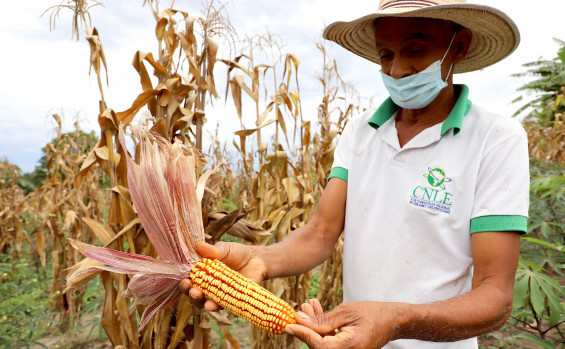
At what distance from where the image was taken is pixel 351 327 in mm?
1164

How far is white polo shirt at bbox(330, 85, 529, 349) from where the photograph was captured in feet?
4.79

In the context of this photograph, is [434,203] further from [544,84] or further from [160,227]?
[544,84]

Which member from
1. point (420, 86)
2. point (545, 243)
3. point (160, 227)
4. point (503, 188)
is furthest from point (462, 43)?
point (160, 227)

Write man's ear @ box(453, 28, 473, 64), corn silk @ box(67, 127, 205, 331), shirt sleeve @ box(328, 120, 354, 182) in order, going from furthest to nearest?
shirt sleeve @ box(328, 120, 354, 182), man's ear @ box(453, 28, 473, 64), corn silk @ box(67, 127, 205, 331)

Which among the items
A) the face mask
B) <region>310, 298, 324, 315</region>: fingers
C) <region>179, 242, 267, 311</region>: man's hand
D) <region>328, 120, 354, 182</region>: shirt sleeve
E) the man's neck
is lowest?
<region>310, 298, 324, 315</region>: fingers

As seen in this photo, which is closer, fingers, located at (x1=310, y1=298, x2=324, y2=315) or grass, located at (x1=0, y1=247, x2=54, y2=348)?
fingers, located at (x1=310, y1=298, x2=324, y2=315)

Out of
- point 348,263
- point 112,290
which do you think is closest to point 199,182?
point 348,263

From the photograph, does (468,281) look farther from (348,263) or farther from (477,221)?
(348,263)

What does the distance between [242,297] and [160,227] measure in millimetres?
456

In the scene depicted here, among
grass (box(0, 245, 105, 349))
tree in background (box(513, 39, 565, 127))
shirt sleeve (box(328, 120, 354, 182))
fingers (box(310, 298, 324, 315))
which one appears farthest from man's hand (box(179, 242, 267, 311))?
tree in background (box(513, 39, 565, 127))

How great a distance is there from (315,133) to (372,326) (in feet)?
10.6

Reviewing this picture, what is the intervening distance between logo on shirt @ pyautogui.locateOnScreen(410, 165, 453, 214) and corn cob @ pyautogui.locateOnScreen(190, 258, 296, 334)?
0.72 m

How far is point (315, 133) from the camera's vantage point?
4250 millimetres

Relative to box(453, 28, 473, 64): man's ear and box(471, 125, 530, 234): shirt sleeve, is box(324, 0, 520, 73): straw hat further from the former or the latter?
box(471, 125, 530, 234): shirt sleeve
